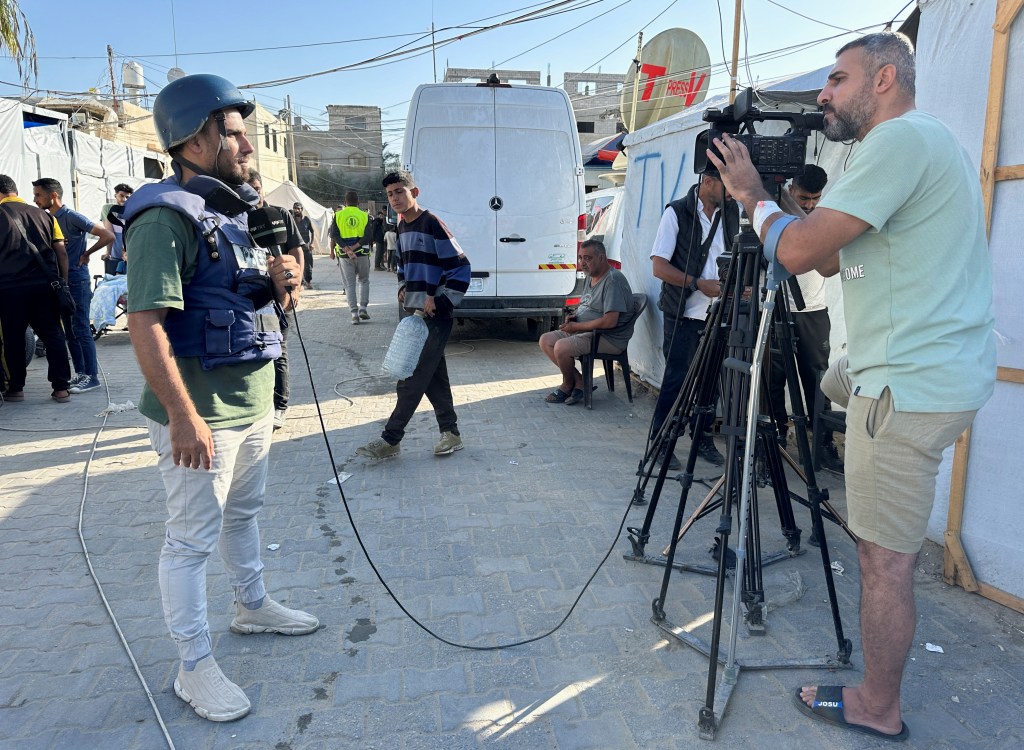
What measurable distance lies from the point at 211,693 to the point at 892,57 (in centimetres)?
294

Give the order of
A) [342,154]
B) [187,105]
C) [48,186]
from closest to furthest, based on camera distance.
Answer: [187,105]
[48,186]
[342,154]

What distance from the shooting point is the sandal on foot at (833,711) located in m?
2.25

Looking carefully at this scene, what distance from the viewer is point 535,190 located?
322 inches

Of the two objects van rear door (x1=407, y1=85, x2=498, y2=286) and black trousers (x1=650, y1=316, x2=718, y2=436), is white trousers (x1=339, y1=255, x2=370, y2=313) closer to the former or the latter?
van rear door (x1=407, y1=85, x2=498, y2=286)

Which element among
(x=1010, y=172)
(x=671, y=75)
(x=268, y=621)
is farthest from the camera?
(x=671, y=75)

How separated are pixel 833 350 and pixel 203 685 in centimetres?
413

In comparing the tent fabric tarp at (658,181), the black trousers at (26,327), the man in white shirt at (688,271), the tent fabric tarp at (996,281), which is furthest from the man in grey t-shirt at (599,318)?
the black trousers at (26,327)

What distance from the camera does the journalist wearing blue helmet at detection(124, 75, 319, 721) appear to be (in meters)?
2.11

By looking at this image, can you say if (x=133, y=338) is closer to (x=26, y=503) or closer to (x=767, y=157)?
(x=767, y=157)

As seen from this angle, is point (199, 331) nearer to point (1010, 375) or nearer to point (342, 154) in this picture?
point (1010, 375)

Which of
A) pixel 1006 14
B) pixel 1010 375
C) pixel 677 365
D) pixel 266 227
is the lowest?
pixel 677 365

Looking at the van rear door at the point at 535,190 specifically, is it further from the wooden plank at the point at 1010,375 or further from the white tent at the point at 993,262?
the wooden plank at the point at 1010,375

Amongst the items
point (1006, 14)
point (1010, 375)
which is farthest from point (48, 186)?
point (1010, 375)

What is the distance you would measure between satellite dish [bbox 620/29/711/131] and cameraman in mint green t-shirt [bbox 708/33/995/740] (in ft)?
23.9
